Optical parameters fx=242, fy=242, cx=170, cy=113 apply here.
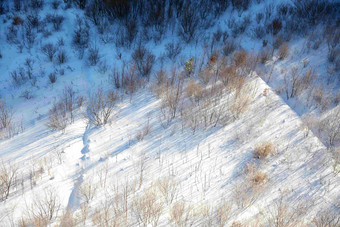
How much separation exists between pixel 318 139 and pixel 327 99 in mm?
1083

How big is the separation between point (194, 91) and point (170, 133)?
1.03 metres

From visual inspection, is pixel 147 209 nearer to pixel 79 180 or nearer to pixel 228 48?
pixel 79 180

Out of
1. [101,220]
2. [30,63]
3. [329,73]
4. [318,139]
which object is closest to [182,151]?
[101,220]

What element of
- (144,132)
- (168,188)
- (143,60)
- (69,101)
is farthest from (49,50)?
(168,188)

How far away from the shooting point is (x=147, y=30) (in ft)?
20.3

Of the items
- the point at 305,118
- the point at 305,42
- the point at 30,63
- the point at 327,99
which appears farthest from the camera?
the point at 305,42

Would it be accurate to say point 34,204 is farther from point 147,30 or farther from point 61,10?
point 61,10

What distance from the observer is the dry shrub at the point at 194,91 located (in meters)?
4.32

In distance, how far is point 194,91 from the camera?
172 inches

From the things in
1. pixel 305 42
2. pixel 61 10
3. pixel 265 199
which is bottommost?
pixel 265 199

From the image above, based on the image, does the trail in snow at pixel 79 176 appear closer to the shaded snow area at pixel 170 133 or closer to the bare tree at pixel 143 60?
the shaded snow area at pixel 170 133

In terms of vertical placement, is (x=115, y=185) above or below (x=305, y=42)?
below

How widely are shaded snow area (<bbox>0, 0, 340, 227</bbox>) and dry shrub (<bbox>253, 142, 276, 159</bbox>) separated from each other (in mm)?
19

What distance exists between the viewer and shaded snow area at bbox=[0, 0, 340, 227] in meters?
2.77
